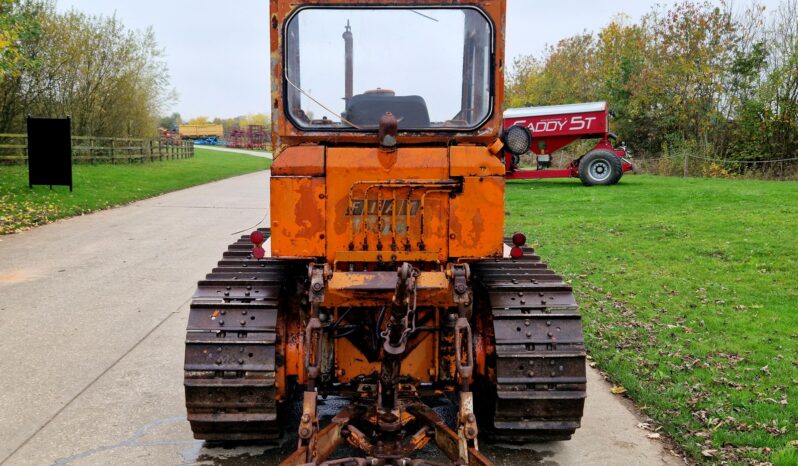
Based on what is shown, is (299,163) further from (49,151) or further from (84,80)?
(84,80)

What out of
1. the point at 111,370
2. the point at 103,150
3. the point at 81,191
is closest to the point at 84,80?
the point at 103,150

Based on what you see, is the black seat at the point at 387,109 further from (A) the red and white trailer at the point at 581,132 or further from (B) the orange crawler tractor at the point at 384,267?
(A) the red and white trailer at the point at 581,132

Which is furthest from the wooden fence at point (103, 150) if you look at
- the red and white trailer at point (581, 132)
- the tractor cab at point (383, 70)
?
the tractor cab at point (383, 70)

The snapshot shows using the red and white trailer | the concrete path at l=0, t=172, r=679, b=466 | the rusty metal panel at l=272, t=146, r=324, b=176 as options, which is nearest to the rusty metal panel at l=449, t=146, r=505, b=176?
the rusty metal panel at l=272, t=146, r=324, b=176

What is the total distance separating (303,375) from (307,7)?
2.13 metres

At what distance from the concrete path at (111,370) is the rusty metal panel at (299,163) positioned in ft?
5.75

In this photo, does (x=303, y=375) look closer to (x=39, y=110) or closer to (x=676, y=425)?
(x=676, y=425)

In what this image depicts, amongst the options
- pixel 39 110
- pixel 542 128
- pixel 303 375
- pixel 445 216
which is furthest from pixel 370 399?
pixel 39 110

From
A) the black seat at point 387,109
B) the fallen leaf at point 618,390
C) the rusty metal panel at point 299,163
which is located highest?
the black seat at point 387,109

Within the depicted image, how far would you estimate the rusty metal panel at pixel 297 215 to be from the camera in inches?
157

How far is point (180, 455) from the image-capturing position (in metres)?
4.48

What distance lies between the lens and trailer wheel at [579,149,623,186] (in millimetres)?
22516

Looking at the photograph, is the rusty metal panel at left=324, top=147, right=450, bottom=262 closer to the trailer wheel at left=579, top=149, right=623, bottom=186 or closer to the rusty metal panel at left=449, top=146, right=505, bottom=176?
the rusty metal panel at left=449, top=146, right=505, bottom=176

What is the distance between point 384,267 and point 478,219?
0.58m
